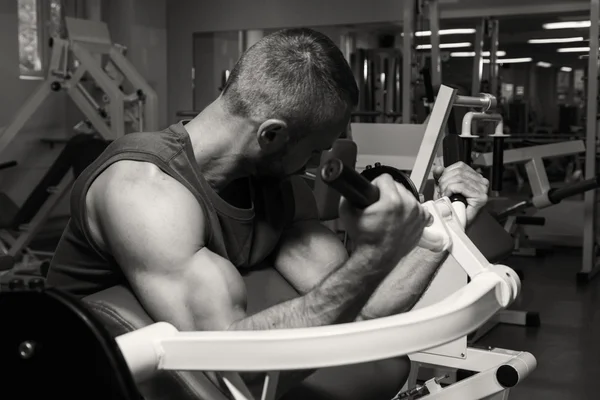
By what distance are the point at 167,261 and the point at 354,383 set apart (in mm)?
412

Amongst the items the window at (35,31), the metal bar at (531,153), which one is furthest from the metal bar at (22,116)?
the metal bar at (531,153)

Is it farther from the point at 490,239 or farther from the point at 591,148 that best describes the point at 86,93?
the point at 591,148

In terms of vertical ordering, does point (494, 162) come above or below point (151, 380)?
above

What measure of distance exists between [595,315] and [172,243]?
10.4ft

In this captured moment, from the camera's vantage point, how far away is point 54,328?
30.9 inches

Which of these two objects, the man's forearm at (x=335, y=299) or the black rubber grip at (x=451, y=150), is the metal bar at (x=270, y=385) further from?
the black rubber grip at (x=451, y=150)

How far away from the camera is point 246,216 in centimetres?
131

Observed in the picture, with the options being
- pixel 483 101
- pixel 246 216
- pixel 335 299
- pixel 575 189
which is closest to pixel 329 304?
pixel 335 299

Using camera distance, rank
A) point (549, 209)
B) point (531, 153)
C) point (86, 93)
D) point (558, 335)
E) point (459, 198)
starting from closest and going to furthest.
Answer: point (459, 198)
point (558, 335)
point (531, 153)
point (86, 93)
point (549, 209)

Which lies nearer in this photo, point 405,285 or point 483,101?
point 405,285

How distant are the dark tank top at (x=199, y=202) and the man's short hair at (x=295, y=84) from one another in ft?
0.44

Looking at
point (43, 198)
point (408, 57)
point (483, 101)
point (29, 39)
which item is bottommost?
point (43, 198)

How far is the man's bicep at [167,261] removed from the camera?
1092mm

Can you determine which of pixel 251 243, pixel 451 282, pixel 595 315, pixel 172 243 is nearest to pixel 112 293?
→ pixel 172 243
